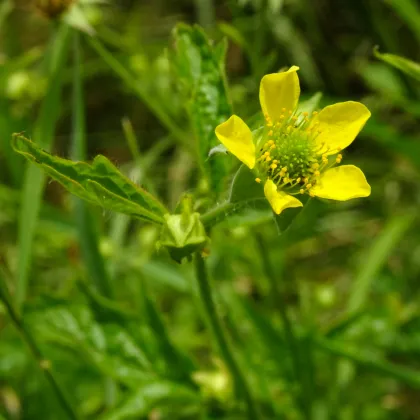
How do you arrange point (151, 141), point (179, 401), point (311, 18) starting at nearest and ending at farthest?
point (179, 401) → point (311, 18) → point (151, 141)

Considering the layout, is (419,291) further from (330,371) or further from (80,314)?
(80,314)

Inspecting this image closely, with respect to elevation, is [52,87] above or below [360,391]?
above

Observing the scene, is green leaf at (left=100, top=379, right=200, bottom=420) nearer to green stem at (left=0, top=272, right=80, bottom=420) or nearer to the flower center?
green stem at (left=0, top=272, right=80, bottom=420)

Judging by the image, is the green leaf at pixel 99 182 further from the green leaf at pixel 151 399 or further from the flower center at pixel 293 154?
the green leaf at pixel 151 399

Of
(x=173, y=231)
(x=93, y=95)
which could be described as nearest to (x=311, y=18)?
(x=93, y=95)

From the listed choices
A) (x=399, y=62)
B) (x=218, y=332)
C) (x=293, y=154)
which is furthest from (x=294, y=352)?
(x=399, y=62)

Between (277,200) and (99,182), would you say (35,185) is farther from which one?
(277,200)
